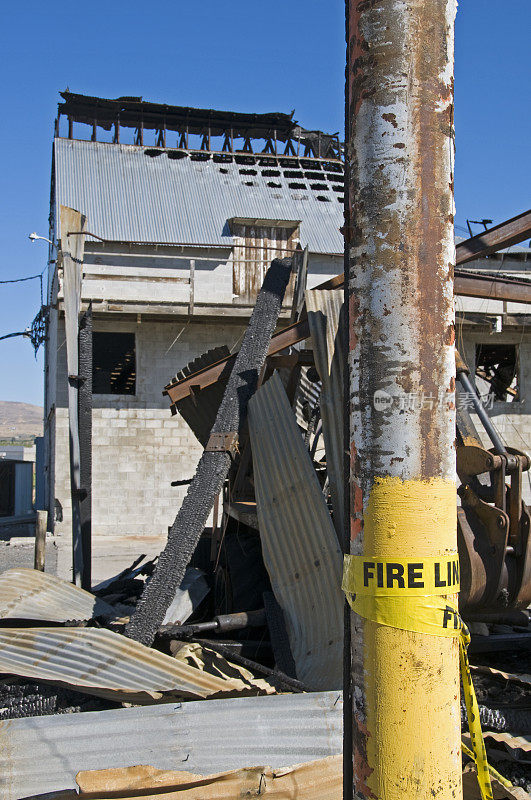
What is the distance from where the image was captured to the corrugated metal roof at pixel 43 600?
5758 millimetres

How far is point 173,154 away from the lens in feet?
69.9

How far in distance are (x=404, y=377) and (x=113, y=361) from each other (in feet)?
61.3

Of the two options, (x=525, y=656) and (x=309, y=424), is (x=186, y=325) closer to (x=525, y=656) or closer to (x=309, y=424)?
(x=309, y=424)

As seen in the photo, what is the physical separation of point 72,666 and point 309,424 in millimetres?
5075

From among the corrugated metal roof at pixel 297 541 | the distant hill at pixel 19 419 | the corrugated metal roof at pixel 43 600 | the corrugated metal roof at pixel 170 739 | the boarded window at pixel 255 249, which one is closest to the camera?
the corrugated metal roof at pixel 170 739

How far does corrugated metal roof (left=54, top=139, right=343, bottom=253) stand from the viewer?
17969 mm

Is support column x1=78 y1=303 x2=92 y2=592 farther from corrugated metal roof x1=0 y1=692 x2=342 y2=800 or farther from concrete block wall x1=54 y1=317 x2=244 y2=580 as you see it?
concrete block wall x1=54 y1=317 x2=244 y2=580

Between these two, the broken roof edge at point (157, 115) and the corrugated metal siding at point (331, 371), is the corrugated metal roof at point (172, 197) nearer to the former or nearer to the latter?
the broken roof edge at point (157, 115)

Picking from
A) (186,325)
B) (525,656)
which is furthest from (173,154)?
(525,656)

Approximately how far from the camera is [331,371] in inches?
233

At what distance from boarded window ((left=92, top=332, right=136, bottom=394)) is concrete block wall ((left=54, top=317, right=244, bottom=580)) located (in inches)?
44.6

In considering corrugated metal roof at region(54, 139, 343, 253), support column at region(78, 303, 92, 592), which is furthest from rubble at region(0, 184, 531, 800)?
corrugated metal roof at region(54, 139, 343, 253)

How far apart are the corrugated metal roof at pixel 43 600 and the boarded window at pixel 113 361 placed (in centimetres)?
1116

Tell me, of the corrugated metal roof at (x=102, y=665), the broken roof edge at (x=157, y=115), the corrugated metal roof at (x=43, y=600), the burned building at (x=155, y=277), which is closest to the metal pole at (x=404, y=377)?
the corrugated metal roof at (x=102, y=665)
